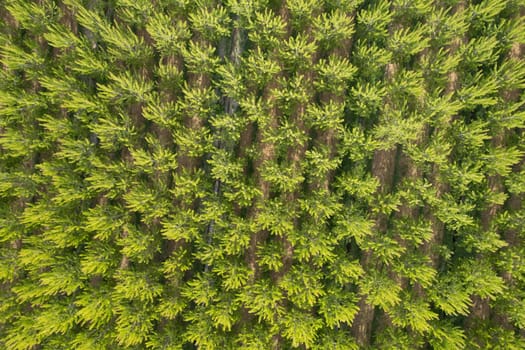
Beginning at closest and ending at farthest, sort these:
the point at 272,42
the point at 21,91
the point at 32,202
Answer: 1. the point at 272,42
2. the point at 21,91
3. the point at 32,202

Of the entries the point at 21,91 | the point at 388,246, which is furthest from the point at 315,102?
the point at 21,91

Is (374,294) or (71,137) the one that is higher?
(71,137)

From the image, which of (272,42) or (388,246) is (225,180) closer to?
(272,42)

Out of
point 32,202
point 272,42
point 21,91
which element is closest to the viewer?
point 272,42

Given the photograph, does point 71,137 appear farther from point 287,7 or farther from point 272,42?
point 287,7

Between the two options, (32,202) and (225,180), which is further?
(32,202)

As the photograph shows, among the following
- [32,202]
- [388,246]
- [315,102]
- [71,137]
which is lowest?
[32,202]
